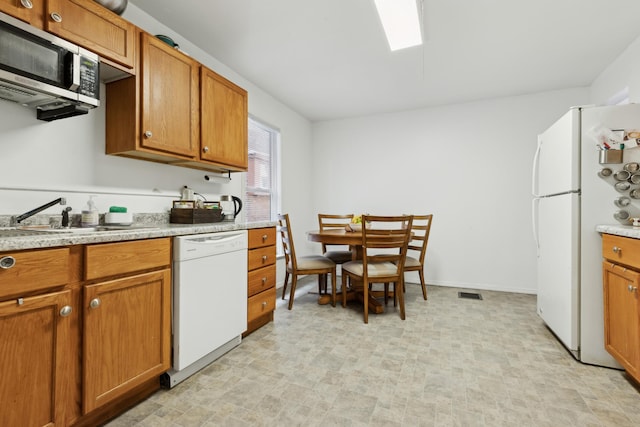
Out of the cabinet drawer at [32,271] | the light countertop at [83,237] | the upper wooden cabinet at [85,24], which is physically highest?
the upper wooden cabinet at [85,24]

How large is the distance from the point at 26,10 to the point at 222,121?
4.18 ft

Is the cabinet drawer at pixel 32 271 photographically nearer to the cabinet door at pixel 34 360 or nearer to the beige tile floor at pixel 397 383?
the cabinet door at pixel 34 360

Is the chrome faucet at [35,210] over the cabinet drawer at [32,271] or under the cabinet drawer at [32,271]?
over

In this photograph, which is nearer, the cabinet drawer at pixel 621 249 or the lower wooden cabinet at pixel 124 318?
the lower wooden cabinet at pixel 124 318

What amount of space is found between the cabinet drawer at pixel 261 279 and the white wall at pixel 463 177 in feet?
7.50

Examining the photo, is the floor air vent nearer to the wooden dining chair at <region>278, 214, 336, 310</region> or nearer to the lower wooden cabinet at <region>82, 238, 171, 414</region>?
the wooden dining chair at <region>278, 214, 336, 310</region>

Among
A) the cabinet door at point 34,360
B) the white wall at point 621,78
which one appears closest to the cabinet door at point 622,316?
the white wall at point 621,78

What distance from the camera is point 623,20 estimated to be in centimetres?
219

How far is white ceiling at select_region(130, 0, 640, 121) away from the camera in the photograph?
6.83 feet

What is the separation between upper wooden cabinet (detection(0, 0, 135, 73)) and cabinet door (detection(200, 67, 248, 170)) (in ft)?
1.96

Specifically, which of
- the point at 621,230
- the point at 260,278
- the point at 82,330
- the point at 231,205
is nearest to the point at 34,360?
the point at 82,330

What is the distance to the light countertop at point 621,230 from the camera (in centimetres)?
151

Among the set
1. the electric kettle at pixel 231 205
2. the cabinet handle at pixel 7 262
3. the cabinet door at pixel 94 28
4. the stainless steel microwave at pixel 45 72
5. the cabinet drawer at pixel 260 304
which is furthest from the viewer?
the electric kettle at pixel 231 205

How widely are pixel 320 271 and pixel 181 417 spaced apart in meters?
1.72
